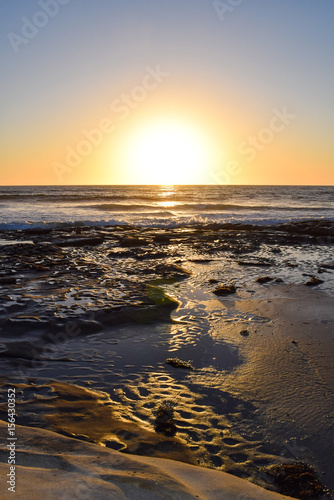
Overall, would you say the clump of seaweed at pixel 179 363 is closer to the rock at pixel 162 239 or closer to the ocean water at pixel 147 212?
the rock at pixel 162 239

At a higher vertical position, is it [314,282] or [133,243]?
[133,243]

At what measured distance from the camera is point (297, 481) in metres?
2.47

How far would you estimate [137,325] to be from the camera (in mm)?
5566

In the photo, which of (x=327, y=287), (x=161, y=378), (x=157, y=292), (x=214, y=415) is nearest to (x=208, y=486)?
(x=214, y=415)

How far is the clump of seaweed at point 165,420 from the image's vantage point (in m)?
3.00

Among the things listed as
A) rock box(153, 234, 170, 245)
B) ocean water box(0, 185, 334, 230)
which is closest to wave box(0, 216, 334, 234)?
ocean water box(0, 185, 334, 230)

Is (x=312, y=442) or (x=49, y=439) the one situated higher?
(x=49, y=439)

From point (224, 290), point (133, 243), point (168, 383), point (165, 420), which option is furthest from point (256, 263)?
point (165, 420)

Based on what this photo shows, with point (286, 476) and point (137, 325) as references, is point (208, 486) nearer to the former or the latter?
point (286, 476)

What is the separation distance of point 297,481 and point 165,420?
119 cm

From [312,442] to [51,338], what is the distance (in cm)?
362

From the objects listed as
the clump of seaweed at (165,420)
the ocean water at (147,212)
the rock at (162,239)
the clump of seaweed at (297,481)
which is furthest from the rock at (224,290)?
the ocean water at (147,212)

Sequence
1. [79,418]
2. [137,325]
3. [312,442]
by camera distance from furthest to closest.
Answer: [137,325] → [79,418] → [312,442]

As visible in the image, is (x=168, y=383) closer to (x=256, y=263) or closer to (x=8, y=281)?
(x=8, y=281)
